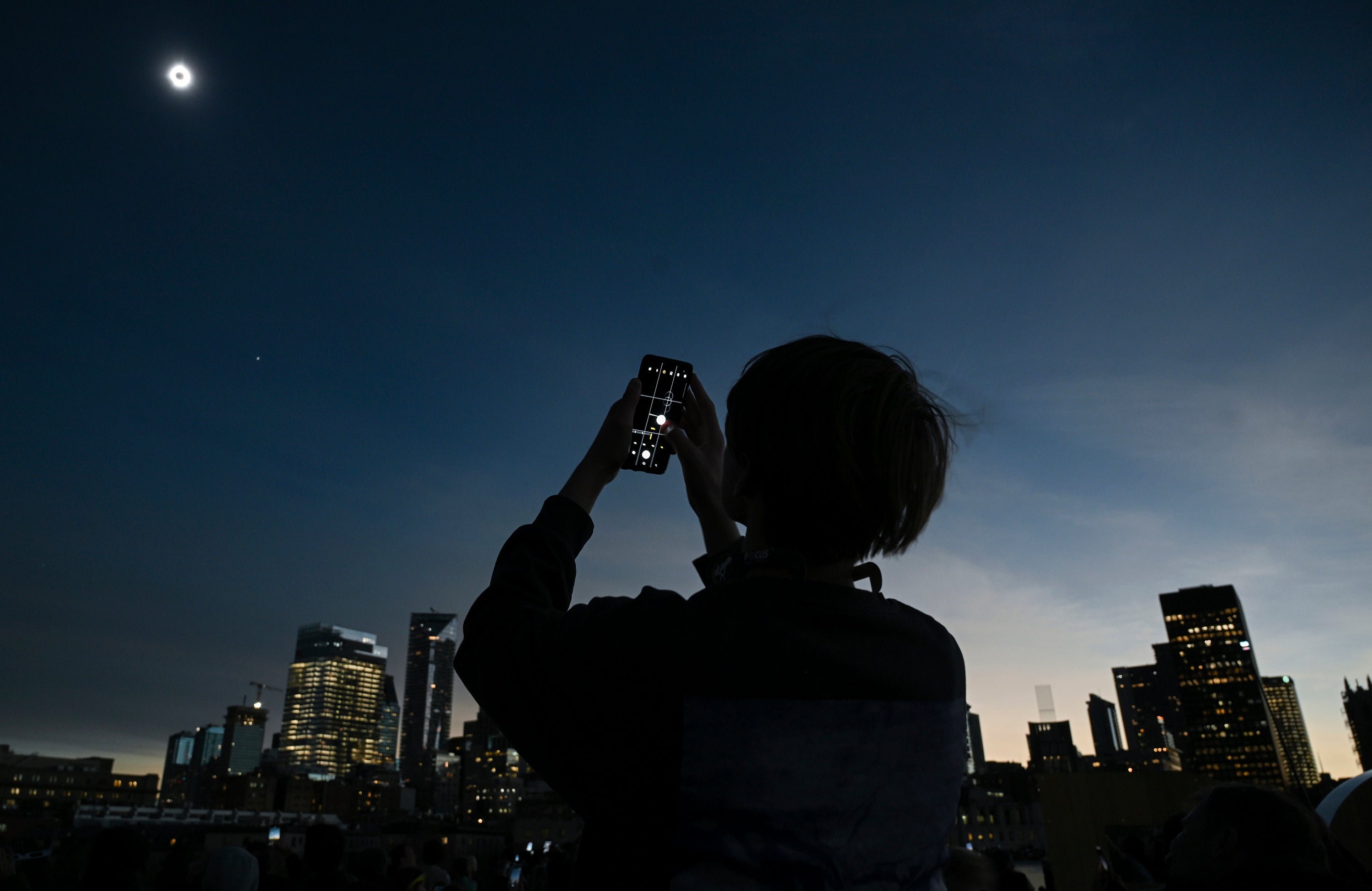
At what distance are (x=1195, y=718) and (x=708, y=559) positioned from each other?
204329mm

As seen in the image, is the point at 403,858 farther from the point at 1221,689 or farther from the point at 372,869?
the point at 1221,689

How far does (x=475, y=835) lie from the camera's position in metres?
92.9

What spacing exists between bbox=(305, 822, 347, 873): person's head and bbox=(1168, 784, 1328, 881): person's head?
211 inches

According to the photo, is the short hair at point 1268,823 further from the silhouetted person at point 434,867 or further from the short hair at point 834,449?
the silhouetted person at point 434,867

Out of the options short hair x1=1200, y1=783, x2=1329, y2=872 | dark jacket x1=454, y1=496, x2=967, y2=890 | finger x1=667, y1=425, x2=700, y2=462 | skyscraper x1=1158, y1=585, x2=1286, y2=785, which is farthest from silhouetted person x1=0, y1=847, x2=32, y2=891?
skyscraper x1=1158, y1=585, x2=1286, y2=785

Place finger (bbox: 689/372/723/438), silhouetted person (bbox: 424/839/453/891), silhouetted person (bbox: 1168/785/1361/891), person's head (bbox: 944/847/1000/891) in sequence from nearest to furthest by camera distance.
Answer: finger (bbox: 689/372/723/438), silhouetted person (bbox: 1168/785/1361/891), person's head (bbox: 944/847/1000/891), silhouetted person (bbox: 424/839/453/891)

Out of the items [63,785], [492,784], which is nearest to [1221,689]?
[492,784]

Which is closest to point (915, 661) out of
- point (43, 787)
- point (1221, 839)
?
point (1221, 839)

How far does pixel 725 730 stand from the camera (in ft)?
3.44

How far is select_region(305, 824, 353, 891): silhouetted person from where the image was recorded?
5.31m

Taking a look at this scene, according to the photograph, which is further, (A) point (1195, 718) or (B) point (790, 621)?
(A) point (1195, 718)

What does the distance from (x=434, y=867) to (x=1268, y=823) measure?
788 centimetres

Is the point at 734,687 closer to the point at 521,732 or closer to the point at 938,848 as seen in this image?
the point at 521,732

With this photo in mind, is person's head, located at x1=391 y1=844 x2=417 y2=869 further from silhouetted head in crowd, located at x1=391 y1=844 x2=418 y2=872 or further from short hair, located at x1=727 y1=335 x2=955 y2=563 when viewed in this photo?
short hair, located at x1=727 y1=335 x2=955 y2=563
